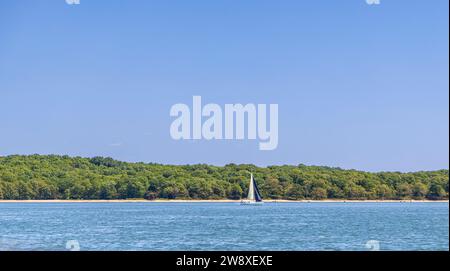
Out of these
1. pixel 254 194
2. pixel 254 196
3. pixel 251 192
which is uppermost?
pixel 251 192

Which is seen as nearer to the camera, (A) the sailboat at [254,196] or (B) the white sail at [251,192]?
(B) the white sail at [251,192]

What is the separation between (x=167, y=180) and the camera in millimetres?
65125

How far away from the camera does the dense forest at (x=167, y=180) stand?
6309 cm

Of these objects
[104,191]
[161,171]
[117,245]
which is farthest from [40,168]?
[117,245]

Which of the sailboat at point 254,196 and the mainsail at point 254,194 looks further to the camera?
the sailboat at point 254,196

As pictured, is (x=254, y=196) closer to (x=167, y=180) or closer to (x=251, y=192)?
(x=251, y=192)

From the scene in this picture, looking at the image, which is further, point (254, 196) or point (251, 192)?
point (254, 196)

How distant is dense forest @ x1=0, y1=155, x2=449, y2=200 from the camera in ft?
207

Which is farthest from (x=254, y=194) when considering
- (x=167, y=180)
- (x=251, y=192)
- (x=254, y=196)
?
(x=167, y=180)

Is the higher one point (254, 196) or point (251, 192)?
point (251, 192)

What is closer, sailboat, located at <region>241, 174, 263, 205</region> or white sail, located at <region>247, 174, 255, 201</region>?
white sail, located at <region>247, 174, 255, 201</region>

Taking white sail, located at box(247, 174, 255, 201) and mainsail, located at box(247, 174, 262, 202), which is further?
mainsail, located at box(247, 174, 262, 202)
